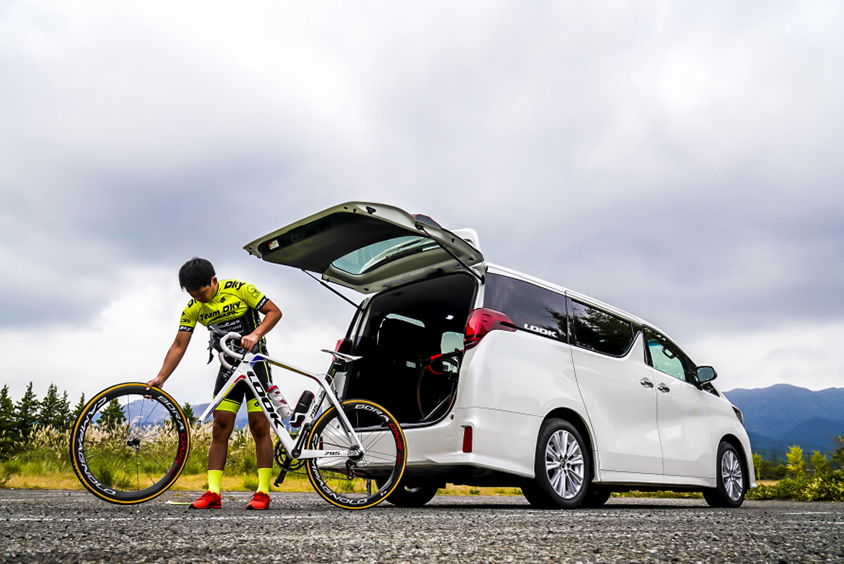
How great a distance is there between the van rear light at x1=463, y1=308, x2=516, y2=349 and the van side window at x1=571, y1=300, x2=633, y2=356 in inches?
41.0

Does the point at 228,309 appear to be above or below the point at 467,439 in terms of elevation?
above

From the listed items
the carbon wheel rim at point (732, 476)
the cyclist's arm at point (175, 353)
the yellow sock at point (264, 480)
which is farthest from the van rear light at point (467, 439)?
the carbon wheel rim at point (732, 476)

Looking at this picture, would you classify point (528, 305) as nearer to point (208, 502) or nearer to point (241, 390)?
point (241, 390)

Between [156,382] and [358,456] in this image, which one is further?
[358,456]

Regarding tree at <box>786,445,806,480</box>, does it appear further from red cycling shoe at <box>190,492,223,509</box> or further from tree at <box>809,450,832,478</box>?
red cycling shoe at <box>190,492,223,509</box>

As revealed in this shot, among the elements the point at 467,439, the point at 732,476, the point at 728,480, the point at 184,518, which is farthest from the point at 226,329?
the point at 732,476

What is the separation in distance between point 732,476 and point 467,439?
4357mm

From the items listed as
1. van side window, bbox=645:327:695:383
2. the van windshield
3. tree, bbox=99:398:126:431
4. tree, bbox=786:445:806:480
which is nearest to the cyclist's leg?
tree, bbox=99:398:126:431

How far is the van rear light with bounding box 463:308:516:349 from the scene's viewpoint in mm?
4660

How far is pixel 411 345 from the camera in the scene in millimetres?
5801

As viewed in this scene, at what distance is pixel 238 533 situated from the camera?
8.65 feet

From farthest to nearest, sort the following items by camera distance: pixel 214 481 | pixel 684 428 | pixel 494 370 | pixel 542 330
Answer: pixel 684 428, pixel 542 330, pixel 494 370, pixel 214 481

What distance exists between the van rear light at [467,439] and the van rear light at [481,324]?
60cm

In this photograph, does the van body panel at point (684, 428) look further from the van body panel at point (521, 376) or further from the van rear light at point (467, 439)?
the van rear light at point (467, 439)
